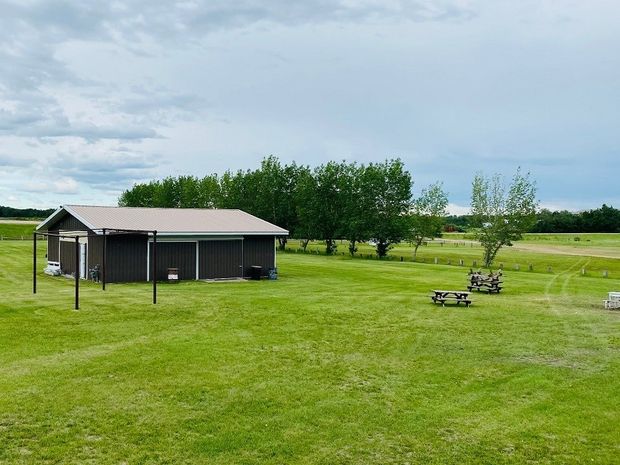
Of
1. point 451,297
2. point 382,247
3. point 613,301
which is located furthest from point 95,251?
point 382,247

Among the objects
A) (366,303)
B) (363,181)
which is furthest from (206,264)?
(363,181)

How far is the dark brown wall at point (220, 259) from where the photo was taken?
29109 mm

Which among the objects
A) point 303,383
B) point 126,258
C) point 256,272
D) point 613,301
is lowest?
point 303,383

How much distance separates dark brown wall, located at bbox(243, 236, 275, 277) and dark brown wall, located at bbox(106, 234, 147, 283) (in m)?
5.38

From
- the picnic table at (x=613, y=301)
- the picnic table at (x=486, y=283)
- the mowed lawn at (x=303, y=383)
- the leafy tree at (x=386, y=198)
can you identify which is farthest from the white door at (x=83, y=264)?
the leafy tree at (x=386, y=198)

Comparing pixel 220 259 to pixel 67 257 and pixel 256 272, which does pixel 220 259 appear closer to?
pixel 256 272

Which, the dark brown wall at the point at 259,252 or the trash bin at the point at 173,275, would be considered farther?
the dark brown wall at the point at 259,252

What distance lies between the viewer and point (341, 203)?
192 feet

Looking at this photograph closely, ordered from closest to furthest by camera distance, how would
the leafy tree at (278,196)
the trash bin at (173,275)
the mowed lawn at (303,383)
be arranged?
the mowed lawn at (303,383), the trash bin at (173,275), the leafy tree at (278,196)

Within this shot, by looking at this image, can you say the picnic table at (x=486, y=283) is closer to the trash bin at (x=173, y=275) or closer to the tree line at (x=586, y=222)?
the trash bin at (x=173, y=275)

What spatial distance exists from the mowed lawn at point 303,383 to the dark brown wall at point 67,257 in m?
9.84

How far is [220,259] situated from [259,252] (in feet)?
7.68

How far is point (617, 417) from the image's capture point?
29.4ft

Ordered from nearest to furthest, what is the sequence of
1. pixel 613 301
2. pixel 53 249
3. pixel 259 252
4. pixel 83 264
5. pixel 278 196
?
pixel 613 301 → pixel 83 264 → pixel 259 252 → pixel 53 249 → pixel 278 196
